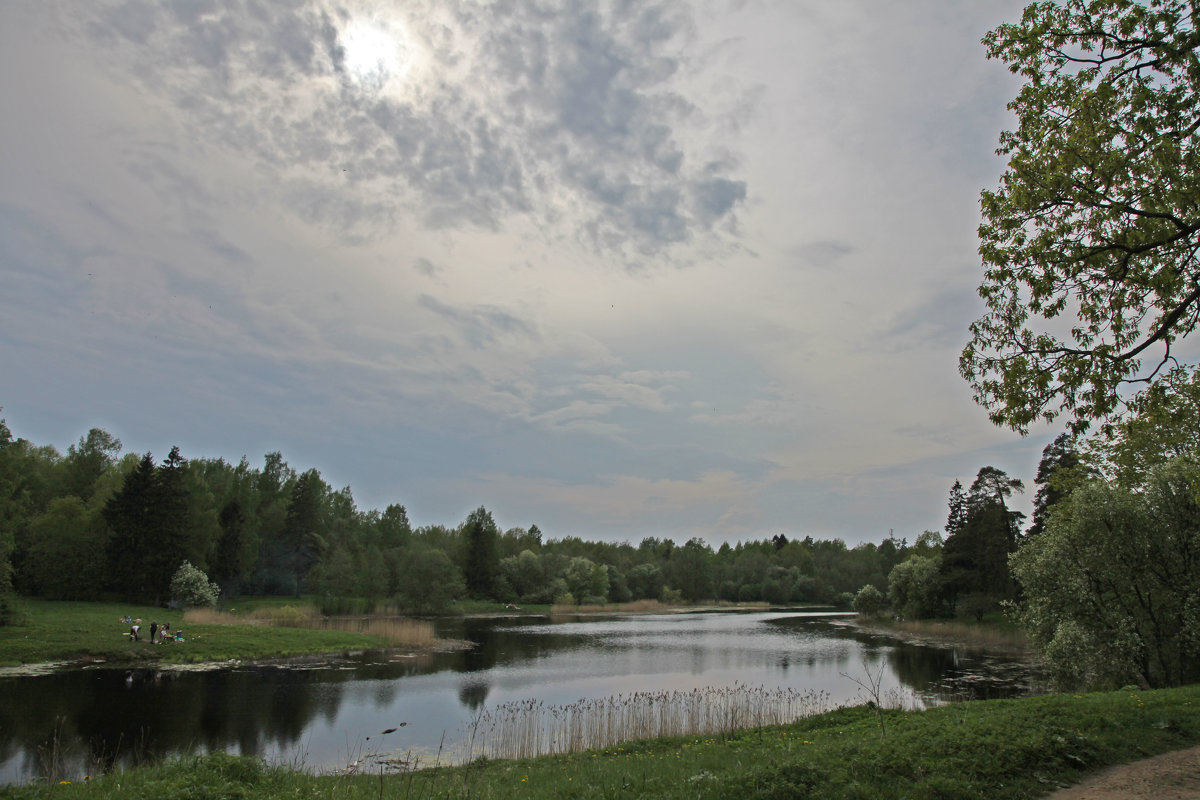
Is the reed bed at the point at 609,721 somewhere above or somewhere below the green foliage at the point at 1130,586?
below

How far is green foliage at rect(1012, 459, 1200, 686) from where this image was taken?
19500 millimetres

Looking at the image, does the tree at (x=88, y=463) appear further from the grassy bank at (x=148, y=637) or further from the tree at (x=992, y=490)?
the tree at (x=992, y=490)

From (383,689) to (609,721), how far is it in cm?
1247

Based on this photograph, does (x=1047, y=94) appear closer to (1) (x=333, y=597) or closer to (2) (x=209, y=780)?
(2) (x=209, y=780)

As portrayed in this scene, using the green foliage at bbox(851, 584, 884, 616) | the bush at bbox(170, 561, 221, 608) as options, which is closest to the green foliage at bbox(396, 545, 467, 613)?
the bush at bbox(170, 561, 221, 608)

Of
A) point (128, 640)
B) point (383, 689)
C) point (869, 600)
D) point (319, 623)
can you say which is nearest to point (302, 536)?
point (319, 623)

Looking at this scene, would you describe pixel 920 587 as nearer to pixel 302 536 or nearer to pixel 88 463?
pixel 302 536

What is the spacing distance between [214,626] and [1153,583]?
44540 millimetres

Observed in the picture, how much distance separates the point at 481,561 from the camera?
294 feet

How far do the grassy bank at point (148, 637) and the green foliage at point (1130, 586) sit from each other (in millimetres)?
34653


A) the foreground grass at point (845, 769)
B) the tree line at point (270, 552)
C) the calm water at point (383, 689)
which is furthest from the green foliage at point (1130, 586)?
the tree line at point (270, 552)

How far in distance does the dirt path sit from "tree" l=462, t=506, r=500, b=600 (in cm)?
8438

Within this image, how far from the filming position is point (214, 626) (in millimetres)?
39188

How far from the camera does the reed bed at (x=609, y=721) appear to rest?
57.5 feet
